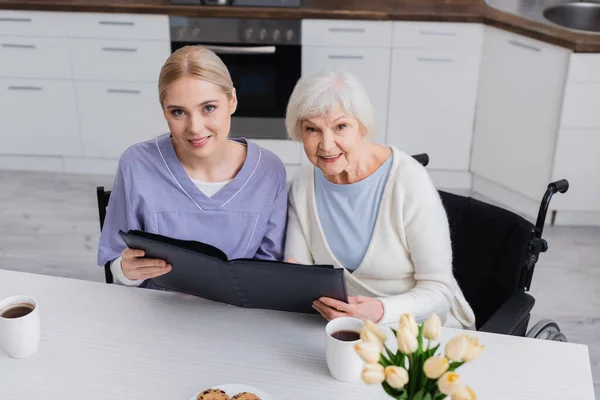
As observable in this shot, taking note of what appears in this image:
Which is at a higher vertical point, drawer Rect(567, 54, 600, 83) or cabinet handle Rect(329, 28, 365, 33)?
cabinet handle Rect(329, 28, 365, 33)

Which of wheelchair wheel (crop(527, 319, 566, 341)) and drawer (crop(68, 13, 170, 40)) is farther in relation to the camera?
drawer (crop(68, 13, 170, 40))

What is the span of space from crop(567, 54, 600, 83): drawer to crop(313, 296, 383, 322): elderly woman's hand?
1.98 m

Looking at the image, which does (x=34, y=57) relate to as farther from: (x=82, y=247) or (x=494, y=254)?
(x=494, y=254)

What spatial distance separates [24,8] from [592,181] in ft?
9.12

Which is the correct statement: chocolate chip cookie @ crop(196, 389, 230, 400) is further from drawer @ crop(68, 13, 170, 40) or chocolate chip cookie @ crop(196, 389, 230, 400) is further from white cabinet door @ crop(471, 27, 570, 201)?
drawer @ crop(68, 13, 170, 40)

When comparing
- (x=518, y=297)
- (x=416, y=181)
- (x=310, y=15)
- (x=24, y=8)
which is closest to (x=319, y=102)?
(x=416, y=181)

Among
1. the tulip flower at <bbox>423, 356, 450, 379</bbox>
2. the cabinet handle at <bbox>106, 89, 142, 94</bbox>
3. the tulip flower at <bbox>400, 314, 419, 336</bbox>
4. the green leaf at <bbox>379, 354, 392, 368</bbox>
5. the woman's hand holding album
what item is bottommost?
the cabinet handle at <bbox>106, 89, 142, 94</bbox>

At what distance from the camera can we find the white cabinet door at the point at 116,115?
3641 millimetres

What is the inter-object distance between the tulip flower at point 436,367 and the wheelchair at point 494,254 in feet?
2.44

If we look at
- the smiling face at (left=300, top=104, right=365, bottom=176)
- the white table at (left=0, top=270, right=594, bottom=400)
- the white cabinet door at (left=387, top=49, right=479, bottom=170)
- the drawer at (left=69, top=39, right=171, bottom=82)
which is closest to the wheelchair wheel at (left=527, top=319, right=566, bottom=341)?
the white table at (left=0, top=270, right=594, bottom=400)

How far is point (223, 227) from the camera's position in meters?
1.73

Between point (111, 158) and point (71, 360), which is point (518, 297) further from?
point (111, 158)

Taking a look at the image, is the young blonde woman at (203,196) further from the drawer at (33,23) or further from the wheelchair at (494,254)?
the drawer at (33,23)

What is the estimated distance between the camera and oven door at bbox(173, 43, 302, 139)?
3.46 m
